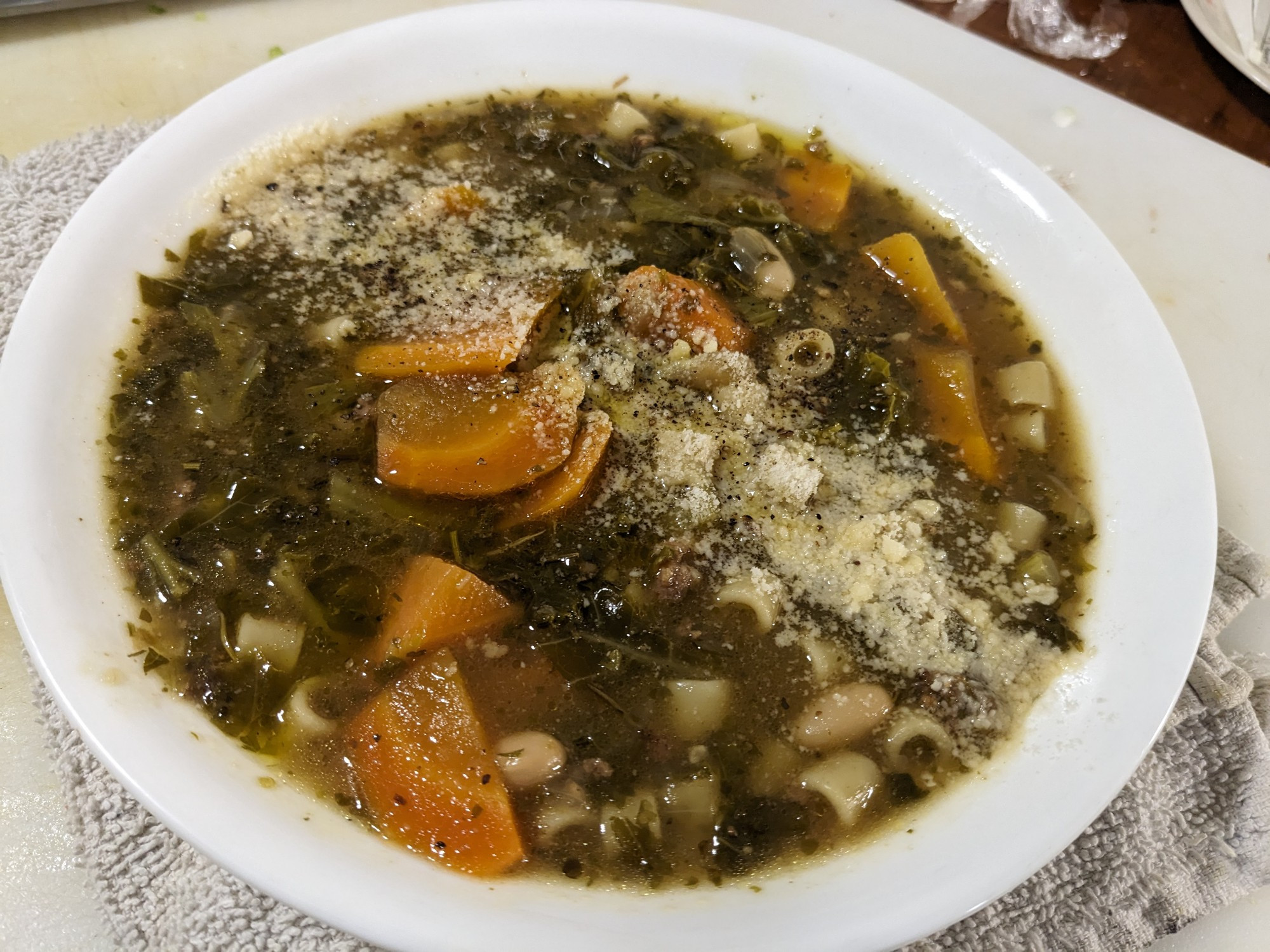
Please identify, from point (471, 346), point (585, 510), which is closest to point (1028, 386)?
point (585, 510)

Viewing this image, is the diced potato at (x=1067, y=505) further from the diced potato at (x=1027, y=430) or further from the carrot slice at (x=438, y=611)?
the carrot slice at (x=438, y=611)

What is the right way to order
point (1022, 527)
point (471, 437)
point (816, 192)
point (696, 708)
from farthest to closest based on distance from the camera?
point (816, 192) < point (1022, 527) < point (471, 437) < point (696, 708)

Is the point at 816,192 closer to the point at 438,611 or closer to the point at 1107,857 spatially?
the point at 438,611

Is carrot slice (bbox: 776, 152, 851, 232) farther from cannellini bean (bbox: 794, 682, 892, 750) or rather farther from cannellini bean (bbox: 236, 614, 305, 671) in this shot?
cannellini bean (bbox: 236, 614, 305, 671)

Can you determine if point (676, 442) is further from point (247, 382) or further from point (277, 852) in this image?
point (277, 852)

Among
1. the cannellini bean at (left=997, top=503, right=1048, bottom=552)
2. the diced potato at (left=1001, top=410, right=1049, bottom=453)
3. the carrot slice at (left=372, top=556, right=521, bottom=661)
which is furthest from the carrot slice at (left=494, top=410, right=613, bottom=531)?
the diced potato at (left=1001, top=410, right=1049, bottom=453)

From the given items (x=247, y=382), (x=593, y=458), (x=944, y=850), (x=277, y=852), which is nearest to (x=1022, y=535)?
(x=944, y=850)
